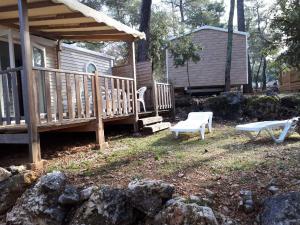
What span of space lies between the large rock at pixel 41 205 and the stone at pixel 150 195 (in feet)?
3.37

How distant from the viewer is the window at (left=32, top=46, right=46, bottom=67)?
901cm

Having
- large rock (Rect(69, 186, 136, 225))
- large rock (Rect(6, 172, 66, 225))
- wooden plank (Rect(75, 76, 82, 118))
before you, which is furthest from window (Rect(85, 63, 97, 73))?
large rock (Rect(69, 186, 136, 225))

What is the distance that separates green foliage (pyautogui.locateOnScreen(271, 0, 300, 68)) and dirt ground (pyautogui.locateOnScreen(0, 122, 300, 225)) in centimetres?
150

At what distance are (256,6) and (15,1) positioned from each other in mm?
35364

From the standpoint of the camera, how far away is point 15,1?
628 centimetres

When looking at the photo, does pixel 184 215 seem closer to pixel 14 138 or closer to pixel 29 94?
pixel 29 94

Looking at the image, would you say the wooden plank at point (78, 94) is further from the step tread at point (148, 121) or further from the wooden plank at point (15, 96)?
the step tread at point (148, 121)

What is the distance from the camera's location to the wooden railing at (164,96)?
10.7 meters

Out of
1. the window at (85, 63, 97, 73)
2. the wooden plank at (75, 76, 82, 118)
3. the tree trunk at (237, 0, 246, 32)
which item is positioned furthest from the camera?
the tree trunk at (237, 0, 246, 32)

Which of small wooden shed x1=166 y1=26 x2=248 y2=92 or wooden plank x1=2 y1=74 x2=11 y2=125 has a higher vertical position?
small wooden shed x1=166 y1=26 x2=248 y2=92

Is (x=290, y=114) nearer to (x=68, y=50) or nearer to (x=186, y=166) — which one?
(x=186, y=166)

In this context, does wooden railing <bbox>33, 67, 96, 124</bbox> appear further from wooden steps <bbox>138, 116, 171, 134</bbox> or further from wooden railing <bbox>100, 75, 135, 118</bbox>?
wooden steps <bbox>138, 116, 171, 134</bbox>

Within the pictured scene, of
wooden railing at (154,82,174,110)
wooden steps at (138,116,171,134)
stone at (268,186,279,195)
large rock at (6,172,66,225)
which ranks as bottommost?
large rock at (6,172,66,225)

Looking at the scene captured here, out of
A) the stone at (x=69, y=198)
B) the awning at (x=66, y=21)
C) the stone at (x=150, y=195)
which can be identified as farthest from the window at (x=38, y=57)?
the stone at (x=150, y=195)
